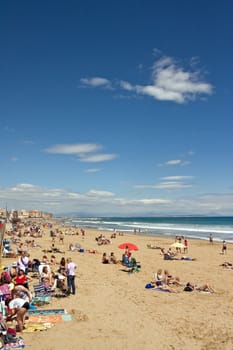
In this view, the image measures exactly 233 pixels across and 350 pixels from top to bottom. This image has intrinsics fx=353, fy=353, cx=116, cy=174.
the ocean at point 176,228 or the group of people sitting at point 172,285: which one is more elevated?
the group of people sitting at point 172,285

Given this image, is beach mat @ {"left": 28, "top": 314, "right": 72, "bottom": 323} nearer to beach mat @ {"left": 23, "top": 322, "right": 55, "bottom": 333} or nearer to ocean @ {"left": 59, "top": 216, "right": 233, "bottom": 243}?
beach mat @ {"left": 23, "top": 322, "right": 55, "bottom": 333}

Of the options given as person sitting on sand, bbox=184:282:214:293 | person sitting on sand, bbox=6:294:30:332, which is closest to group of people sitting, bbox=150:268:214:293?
person sitting on sand, bbox=184:282:214:293

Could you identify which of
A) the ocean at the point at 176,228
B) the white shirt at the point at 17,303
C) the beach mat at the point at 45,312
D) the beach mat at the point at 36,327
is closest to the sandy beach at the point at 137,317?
the beach mat at the point at 36,327

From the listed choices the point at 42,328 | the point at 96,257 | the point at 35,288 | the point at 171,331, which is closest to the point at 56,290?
the point at 35,288

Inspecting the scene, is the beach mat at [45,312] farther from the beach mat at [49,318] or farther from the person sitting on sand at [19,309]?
the person sitting on sand at [19,309]

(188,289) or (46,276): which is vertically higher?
(46,276)

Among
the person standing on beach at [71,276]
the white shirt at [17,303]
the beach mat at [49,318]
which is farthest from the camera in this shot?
the person standing on beach at [71,276]

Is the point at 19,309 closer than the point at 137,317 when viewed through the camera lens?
Yes

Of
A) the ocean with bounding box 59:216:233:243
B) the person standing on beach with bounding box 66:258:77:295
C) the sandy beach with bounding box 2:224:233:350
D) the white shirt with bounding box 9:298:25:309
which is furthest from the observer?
the ocean with bounding box 59:216:233:243

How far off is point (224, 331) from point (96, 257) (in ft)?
47.4

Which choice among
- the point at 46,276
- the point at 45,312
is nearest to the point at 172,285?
the point at 46,276

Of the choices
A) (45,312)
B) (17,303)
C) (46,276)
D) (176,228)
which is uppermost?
(17,303)

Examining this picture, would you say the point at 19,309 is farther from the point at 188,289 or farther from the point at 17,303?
the point at 188,289

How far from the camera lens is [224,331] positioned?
876cm
